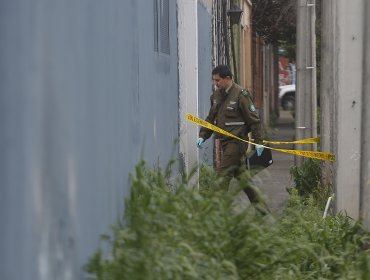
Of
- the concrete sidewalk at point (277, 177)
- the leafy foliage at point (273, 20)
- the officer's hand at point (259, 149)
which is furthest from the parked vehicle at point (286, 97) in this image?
the officer's hand at point (259, 149)

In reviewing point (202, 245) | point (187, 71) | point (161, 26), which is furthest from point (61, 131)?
point (187, 71)

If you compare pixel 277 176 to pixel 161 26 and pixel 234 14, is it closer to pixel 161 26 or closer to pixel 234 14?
pixel 234 14

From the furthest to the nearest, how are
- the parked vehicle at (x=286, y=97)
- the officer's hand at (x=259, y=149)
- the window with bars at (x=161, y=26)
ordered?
the parked vehicle at (x=286, y=97)
the officer's hand at (x=259, y=149)
the window with bars at (x=161, y=26)

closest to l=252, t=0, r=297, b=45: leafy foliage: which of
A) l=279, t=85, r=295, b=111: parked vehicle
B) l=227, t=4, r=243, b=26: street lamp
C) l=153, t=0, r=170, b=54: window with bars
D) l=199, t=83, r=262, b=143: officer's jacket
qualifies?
l=227, t=4, r=243, b=26: street lamp

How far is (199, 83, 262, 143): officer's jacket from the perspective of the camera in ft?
38.4

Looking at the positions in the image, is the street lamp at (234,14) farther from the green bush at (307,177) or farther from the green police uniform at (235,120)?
the green police uniform at (235,120)

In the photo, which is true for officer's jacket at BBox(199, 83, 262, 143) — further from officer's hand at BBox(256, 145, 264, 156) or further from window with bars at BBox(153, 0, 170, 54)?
window with bars at BBox(153, 0, 170, 54)

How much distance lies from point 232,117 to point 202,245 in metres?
5.88

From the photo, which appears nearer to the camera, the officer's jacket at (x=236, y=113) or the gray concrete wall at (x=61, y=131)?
the gray concrete wall at (x=61, y=131)

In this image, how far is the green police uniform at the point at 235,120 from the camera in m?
11.7

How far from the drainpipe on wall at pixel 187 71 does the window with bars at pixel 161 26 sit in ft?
3.30

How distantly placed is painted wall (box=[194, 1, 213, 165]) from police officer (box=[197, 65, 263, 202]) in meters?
3.00

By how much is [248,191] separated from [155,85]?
4.83 ft

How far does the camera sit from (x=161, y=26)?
36.0 feet
